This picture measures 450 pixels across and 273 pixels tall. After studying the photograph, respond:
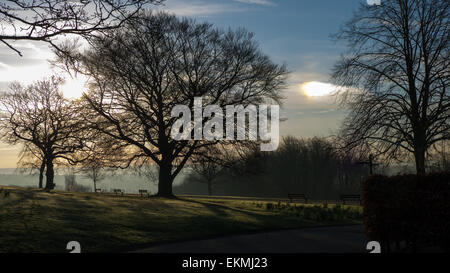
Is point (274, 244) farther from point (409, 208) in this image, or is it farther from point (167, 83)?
point (167, 83)

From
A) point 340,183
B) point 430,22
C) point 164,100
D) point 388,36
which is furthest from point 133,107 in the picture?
point 340,183

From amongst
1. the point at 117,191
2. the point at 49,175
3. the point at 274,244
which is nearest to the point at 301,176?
the point at 117,191

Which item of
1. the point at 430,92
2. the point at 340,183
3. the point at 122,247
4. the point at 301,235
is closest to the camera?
the point at 122,247

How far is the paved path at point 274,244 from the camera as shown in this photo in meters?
12.0

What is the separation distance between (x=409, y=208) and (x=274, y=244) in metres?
4.12

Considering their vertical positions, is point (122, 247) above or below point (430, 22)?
below

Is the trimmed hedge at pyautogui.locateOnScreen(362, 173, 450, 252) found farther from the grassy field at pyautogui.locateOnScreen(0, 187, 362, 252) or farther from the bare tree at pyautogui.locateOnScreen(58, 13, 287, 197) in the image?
the bare tree at pyautogui.locateOnScreen(58, 13, 287, 197)

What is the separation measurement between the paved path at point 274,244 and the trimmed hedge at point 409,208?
998mm

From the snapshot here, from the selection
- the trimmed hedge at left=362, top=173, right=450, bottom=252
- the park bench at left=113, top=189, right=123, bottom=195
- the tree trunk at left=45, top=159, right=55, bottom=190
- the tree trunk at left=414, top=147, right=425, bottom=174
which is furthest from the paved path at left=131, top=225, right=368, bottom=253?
the tree trunk at left=45, top=159, right=55, bottom=190

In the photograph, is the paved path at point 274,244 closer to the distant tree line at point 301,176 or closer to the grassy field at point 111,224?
the grassy field at point 111,224

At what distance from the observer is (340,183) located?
85.9m

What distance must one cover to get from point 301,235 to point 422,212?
5475 millimetres

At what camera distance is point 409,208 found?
11.4 m
